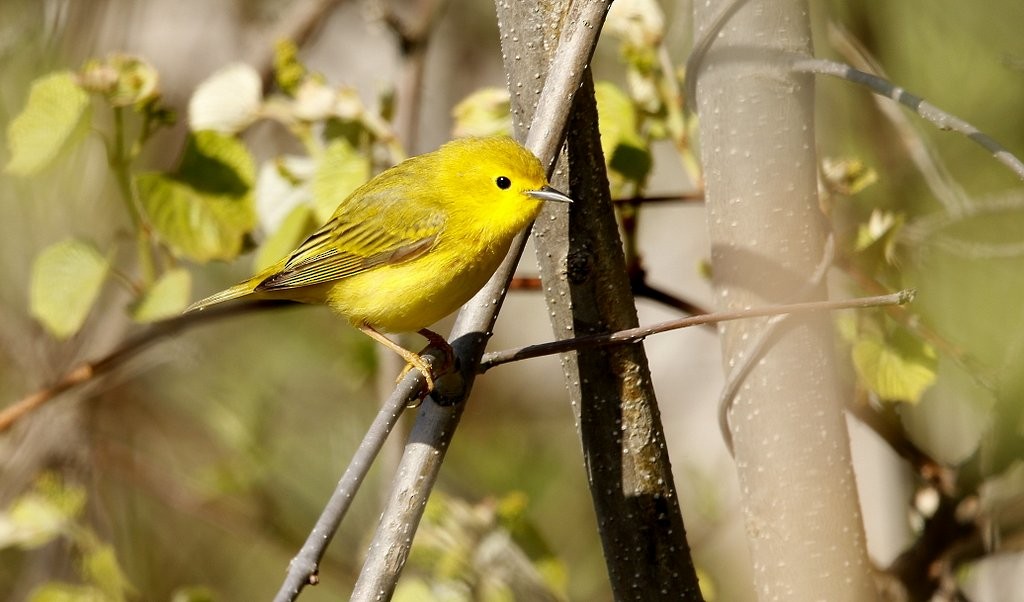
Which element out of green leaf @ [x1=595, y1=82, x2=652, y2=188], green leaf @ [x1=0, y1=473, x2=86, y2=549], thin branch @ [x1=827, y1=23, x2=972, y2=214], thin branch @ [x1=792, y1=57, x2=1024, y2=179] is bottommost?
green leaf @ [x1=0, y1=473, x2=86, y2=549]

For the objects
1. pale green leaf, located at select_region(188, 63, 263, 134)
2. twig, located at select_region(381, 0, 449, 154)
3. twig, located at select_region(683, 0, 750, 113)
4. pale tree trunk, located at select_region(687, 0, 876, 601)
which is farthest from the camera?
twig, located at select_region(381, 0, 449, 154)

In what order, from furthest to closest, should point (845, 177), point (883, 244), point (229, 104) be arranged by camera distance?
1. point (229, 104)
2. point (845, 177)
3. point (883, 244)

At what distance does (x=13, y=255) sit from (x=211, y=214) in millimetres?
2807

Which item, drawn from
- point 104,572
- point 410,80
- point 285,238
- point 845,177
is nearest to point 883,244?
point 845,177

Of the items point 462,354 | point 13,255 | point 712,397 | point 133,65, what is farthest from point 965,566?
point 13,255

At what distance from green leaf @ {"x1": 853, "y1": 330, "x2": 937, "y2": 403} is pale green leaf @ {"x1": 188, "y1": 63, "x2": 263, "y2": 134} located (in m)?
1.52

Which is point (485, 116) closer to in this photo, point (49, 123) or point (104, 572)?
point (49, 123)

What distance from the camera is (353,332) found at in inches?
187

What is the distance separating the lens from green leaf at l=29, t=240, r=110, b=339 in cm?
236

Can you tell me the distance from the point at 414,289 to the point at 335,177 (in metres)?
0.39

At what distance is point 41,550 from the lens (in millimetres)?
4527

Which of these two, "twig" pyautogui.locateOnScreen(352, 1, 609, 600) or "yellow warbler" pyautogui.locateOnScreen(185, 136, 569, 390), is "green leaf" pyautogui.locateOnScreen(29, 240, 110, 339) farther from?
"twig" pyautogui.locateOnScreen(352, 1, 609, 600)

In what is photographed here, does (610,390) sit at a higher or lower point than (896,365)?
lower

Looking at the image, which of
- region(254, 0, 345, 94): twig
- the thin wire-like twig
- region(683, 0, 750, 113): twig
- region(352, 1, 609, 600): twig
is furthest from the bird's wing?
region(254, 0, 345, 94): twig
